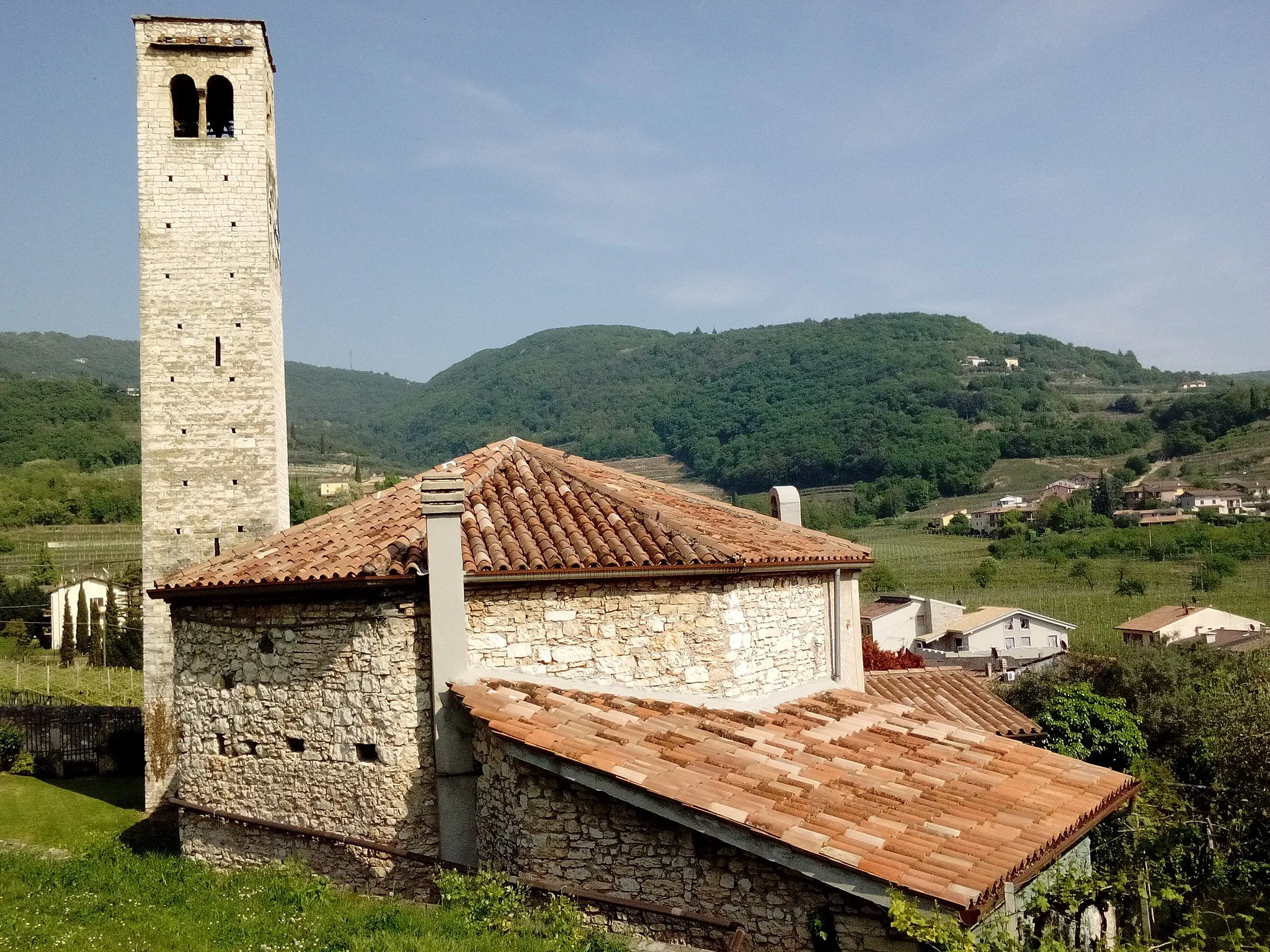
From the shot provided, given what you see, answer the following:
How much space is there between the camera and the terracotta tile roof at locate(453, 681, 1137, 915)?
272 inches

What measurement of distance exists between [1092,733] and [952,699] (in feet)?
14.9

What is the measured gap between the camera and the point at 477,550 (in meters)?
9.69

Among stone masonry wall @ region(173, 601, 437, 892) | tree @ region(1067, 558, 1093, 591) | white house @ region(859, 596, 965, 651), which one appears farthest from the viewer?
tree @ region(1067, 558, 1093, 591)

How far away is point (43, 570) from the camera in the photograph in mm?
→ 55562

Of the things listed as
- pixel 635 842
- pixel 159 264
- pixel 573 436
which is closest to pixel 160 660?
pixel 159 264

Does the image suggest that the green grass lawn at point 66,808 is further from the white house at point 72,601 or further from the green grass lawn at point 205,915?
the white house at point 72,601

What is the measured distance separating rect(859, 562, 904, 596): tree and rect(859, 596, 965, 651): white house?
206 inches

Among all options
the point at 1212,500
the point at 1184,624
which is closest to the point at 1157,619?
the point at 1184,624

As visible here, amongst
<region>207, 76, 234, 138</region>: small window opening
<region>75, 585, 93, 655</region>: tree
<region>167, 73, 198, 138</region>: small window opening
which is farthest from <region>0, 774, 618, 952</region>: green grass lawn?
<region>75, 585, 93, 655</region>: tree

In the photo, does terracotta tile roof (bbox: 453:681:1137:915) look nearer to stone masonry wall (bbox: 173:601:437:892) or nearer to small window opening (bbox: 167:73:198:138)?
stone masonry wall (bbox: 173:601:437:892)

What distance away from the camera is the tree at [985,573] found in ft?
216

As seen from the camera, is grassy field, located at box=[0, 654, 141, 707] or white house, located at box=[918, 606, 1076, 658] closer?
grassy field, located at box=[0, 654, 141, 707]

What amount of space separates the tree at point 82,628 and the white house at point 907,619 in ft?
123

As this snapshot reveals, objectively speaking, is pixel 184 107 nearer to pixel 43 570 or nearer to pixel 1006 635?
pixel 43 570
